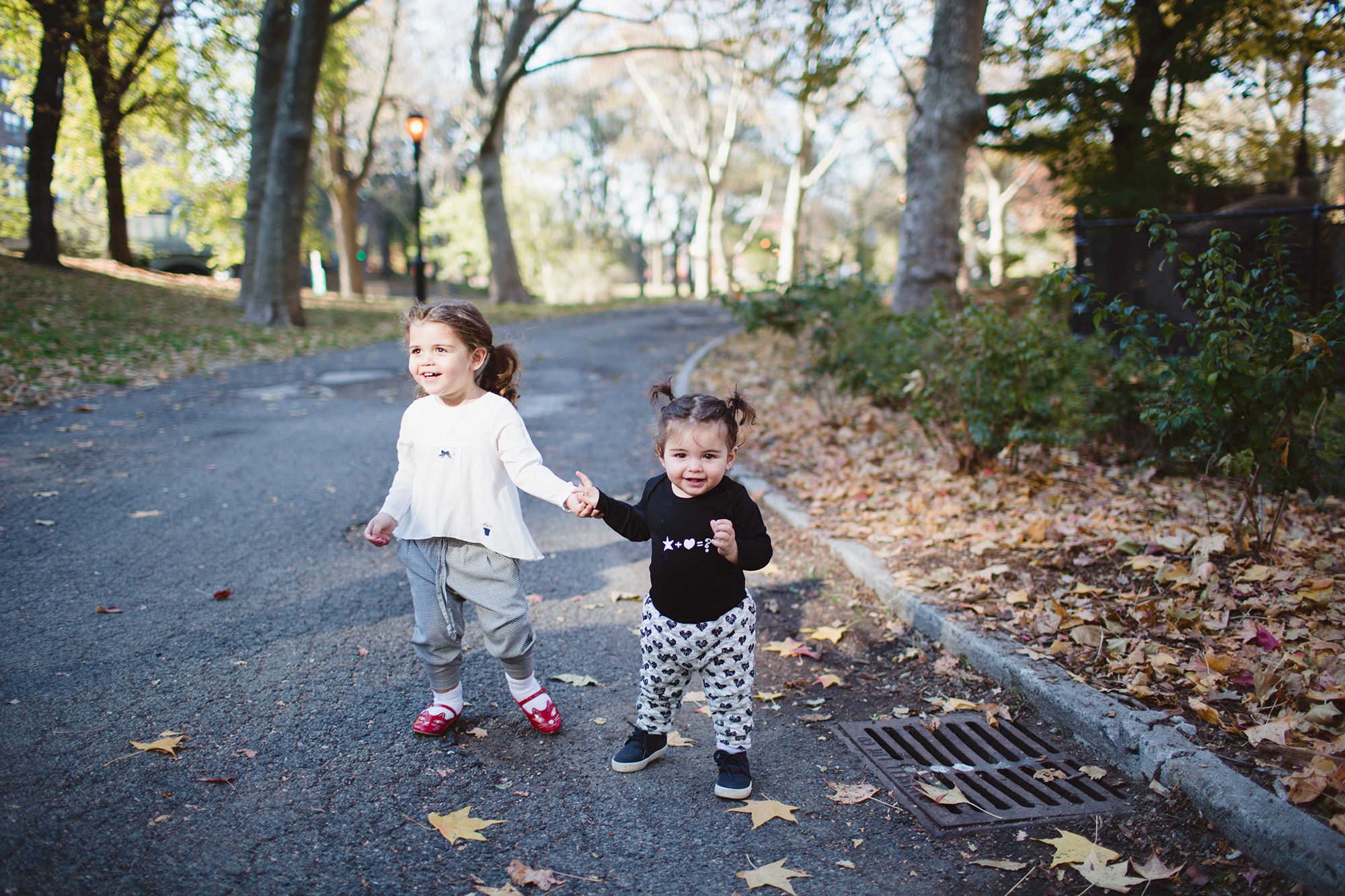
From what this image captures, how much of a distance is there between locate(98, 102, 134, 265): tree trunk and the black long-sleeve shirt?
21.9 metres

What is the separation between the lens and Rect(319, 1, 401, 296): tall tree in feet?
74.2

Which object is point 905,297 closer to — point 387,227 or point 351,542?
point 351,542

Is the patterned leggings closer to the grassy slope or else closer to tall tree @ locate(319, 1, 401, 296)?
the grassy slope

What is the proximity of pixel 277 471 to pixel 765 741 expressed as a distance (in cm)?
478

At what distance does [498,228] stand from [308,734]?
2232cm

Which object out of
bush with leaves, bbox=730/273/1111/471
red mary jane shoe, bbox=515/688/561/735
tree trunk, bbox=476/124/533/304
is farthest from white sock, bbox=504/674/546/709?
tree trunk, bbox=476/124/533/304

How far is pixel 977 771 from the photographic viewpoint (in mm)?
2971

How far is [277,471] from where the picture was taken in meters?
6.45

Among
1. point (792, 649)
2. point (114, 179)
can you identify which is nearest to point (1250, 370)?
point (792, 649)

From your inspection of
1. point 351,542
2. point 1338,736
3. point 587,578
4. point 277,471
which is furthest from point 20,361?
point 1338,736

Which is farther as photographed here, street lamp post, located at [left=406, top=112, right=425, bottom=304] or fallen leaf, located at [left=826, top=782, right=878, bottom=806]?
street lamp post, located at [left=406, top=112, right=425, bottom=304]

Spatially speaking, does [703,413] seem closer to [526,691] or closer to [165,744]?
[526,691]

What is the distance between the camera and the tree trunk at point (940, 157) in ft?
32.1

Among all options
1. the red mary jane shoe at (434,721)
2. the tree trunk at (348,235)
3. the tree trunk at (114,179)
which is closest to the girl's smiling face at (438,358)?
the red mary jane shoe at (434,721)
